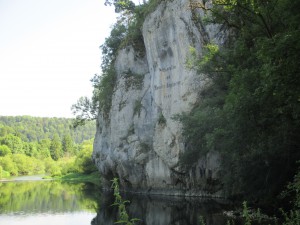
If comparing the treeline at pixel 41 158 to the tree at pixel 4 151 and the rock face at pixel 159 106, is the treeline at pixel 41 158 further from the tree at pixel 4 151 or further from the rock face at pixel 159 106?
the rock face at pixel 159 106

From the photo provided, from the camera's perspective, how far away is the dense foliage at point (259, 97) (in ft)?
40.2

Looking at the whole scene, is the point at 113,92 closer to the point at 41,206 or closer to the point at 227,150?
the point at 41,206

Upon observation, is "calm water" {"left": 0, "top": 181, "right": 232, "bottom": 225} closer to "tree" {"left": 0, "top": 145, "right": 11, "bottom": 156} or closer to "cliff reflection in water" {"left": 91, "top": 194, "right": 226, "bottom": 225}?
"cliff reflection in water" {"left": 91, "top": 194, "right": 226, "bottom": 225}

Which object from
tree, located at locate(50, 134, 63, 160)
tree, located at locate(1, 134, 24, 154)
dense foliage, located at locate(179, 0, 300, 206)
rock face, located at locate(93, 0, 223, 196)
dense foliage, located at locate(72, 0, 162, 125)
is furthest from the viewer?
tree, located at locate(50, 134, 63, 160)

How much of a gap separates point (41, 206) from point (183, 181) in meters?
14.5

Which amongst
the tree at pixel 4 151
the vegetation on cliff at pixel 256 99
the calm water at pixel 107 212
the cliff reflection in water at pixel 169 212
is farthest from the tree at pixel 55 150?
the vegetation on cliff at pixel 256 99

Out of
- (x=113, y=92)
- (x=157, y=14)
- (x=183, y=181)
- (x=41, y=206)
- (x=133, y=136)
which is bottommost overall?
(x=41, y=206)

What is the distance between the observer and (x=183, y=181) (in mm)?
35812

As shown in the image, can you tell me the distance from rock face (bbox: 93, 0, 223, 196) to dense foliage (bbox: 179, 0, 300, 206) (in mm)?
8455

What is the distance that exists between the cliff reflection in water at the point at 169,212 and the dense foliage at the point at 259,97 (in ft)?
9.16

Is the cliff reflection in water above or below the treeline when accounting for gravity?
below

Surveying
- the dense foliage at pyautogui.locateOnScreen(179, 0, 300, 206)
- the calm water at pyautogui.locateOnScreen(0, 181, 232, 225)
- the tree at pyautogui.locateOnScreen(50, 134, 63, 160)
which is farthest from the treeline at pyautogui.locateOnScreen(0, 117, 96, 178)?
the dense foliage at pyautogui.locateOnScreen(179, 0, 300, 206)

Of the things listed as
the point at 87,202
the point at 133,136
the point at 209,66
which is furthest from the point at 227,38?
the point at 87,202

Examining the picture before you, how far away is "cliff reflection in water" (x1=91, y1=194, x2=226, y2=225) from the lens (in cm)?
2269
